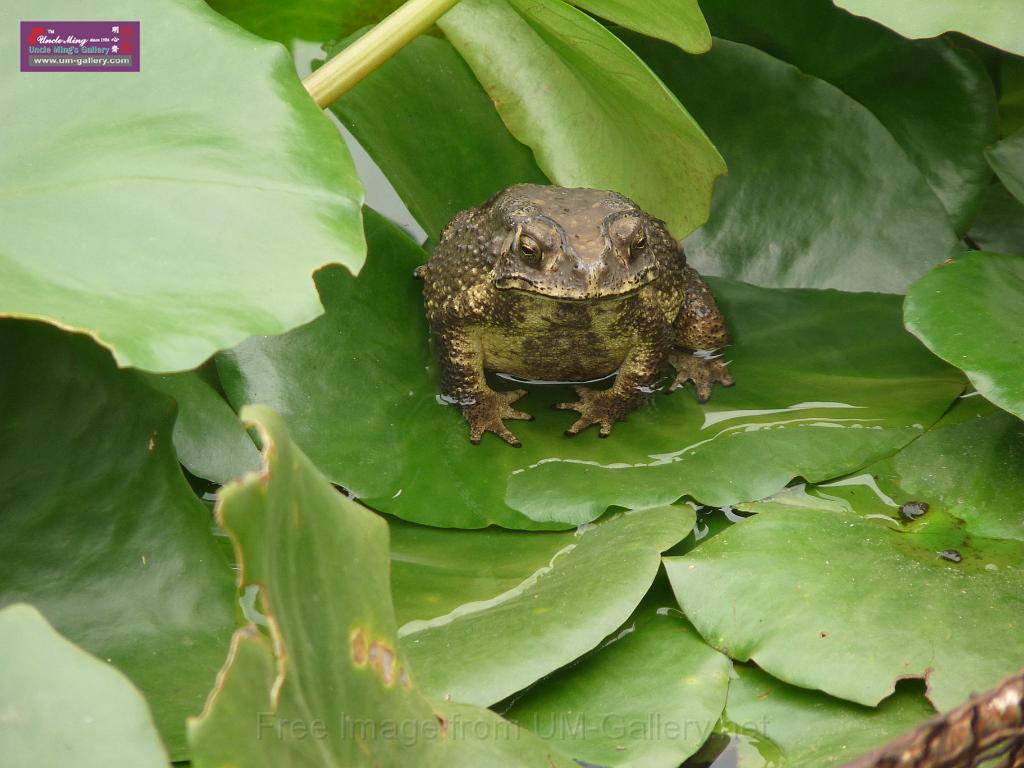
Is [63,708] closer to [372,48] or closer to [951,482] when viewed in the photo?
[372,48]

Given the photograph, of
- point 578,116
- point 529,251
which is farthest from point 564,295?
point 578,116

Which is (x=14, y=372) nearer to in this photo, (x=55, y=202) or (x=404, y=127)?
(x=55, y=202)

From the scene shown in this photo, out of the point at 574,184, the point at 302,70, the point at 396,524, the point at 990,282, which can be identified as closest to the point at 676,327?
the point at 574,184

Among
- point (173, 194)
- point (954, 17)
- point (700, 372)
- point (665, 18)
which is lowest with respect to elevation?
point (700, 372)

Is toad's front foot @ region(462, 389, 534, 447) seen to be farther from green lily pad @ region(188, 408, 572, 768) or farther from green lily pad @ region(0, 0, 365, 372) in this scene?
green lily pad @ region(188, 408, 572, 768)

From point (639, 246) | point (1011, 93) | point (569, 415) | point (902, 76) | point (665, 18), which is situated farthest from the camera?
point (1011, 93)

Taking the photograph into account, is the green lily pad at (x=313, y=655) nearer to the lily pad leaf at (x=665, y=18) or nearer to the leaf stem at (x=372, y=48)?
the leaf stem at (x=372, y=48)

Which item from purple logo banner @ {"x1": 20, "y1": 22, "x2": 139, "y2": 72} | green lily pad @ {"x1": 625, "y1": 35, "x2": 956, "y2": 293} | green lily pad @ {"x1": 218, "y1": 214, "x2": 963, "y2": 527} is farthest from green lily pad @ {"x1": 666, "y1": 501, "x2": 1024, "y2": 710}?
purple logo banner @ {"x1": 20, "y1": 22, "x2": 139, "y2": 72}

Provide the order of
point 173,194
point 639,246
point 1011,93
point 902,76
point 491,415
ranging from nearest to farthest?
point 173,194 < point 639,246 < point 491,415 < point 902,76 < point 1011,93
